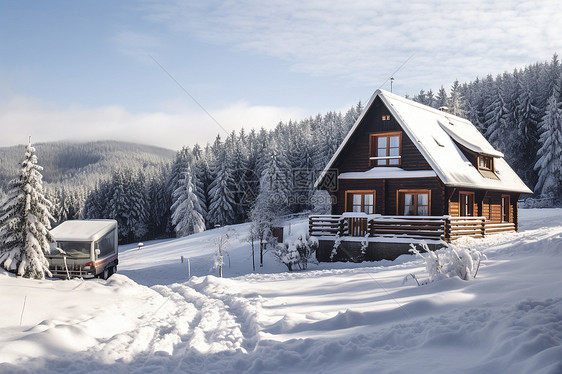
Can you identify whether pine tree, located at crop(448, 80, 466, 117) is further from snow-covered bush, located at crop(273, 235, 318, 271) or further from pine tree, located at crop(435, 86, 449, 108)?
snow-covered bush, located at crop(273, 235, 318, 271)

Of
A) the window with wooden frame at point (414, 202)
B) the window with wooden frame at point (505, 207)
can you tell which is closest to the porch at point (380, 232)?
the window with wooden frame at point (414, 202)

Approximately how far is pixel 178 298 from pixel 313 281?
4.41 meters

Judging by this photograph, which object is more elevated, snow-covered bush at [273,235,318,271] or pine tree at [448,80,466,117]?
pine tree at [448,80,466,117]

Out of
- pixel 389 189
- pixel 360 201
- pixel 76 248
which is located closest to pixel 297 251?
pixel 360 201

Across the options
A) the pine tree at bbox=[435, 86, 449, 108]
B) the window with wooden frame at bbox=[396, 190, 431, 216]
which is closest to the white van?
the window with wooden frame at bbox=[396, 190, 431, 216]

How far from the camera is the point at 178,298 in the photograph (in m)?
12.7

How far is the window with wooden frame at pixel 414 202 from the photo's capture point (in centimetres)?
2219

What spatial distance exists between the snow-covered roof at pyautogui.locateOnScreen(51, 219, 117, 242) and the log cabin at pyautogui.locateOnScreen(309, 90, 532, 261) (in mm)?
10292

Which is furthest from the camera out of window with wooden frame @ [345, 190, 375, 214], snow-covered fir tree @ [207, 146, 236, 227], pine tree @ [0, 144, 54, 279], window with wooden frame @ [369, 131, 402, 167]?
snow-covered fir tree @ [207, 146, 236, 227]

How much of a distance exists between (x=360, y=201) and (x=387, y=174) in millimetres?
2265

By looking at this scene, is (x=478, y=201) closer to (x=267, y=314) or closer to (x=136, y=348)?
(x=267, y=314)

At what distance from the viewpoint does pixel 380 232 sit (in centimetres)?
2183

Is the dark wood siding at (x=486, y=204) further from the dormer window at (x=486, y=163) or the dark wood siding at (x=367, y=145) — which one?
the dark wood siding at (x=367, y=145)

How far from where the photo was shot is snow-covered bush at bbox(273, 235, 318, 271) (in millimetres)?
21109
